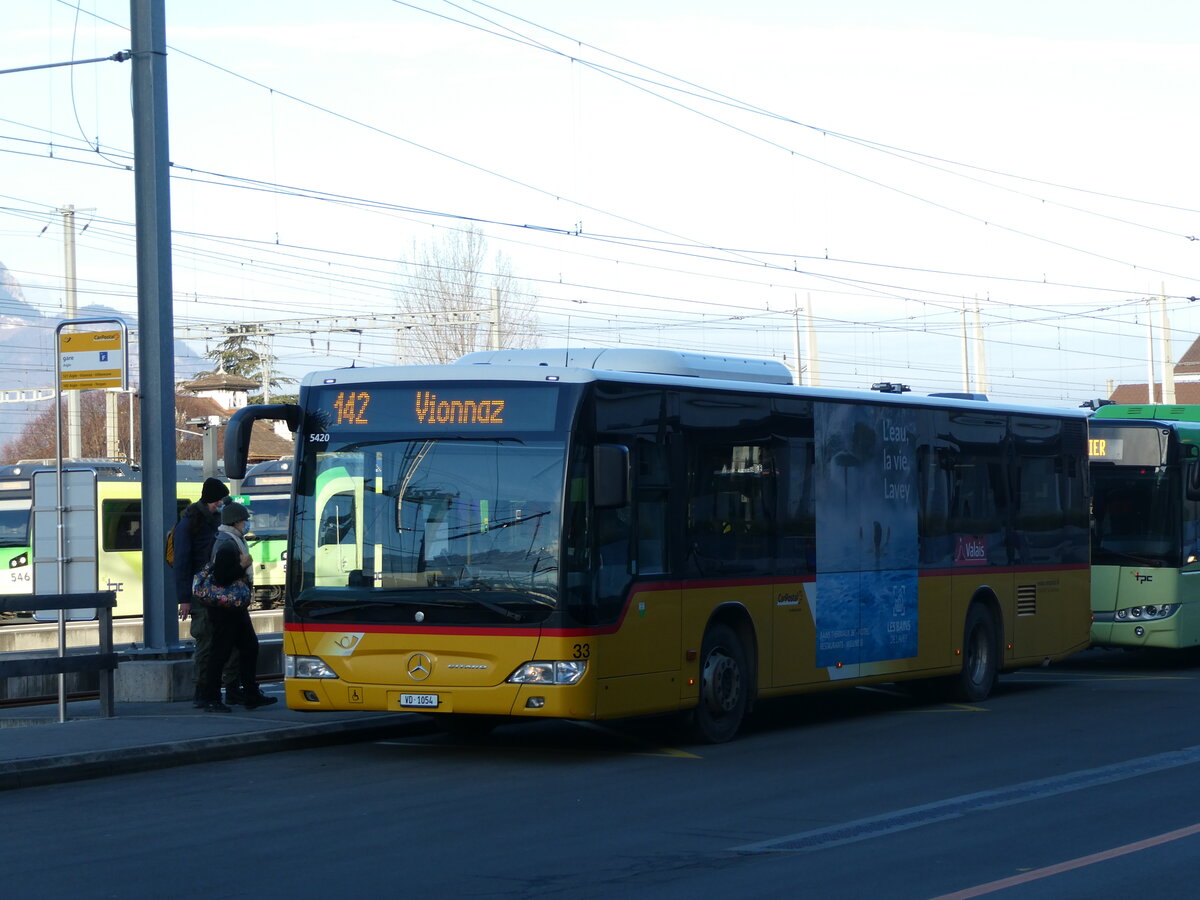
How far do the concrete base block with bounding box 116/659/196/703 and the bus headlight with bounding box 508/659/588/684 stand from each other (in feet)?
14.5

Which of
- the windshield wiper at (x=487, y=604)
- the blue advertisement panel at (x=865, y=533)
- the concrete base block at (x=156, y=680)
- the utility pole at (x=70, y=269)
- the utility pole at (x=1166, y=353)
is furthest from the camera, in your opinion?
the utility pole at (x=1166, y=353)

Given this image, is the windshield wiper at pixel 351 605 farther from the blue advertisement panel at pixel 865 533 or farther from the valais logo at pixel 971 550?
the valais logo at pixel 971 550

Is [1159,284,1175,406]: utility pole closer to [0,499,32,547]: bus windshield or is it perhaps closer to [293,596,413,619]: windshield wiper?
[0,499,32,547]: bus windshield

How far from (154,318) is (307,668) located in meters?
4.28

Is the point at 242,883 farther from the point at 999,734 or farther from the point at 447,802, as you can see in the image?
the point at 999,734

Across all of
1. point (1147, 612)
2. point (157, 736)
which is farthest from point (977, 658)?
point (157, 736)

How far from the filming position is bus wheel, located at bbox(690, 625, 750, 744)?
523 inches

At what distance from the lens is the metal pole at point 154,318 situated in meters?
15.4

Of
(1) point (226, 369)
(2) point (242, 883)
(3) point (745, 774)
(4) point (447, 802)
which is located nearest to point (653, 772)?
(3) point (745, 774)

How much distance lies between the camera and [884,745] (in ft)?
43.7

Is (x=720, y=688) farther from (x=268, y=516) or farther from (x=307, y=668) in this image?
(x=268, y=516)

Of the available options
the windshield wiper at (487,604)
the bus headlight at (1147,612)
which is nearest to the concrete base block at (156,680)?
the windshield wiper at (487,604)

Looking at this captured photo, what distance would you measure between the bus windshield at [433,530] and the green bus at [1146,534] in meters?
11.2

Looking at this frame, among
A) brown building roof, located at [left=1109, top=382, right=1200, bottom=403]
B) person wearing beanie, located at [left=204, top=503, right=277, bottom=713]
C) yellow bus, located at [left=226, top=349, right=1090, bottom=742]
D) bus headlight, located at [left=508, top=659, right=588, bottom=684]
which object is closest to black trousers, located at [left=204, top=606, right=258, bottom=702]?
person wearing beanie, located at [left=204, top=503, right=277, bottom=713]
